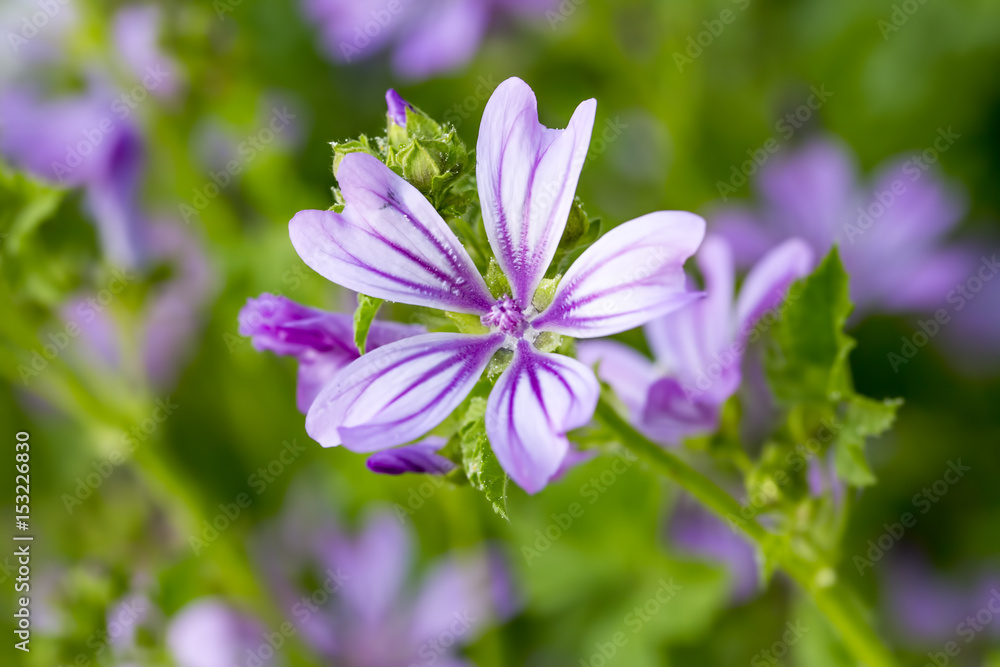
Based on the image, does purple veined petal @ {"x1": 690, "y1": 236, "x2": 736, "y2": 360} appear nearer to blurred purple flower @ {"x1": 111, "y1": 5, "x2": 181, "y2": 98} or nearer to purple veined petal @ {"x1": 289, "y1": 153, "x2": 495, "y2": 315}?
purple veined petal @ {"x1": 289, "y1": 153, "x2": 495, "y2": 315}

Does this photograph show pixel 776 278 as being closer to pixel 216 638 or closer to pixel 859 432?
pixel 859 432

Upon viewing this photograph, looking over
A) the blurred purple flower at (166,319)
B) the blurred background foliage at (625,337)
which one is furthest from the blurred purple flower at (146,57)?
the blurred purple flower at (166,319)

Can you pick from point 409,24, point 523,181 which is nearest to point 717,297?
point 523,181

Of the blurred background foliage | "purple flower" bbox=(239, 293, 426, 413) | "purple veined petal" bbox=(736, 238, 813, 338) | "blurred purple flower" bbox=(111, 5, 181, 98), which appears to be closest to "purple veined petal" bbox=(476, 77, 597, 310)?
"purple flower" bbox=(239, 293, 426, 413)

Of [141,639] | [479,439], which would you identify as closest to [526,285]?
[479,439]

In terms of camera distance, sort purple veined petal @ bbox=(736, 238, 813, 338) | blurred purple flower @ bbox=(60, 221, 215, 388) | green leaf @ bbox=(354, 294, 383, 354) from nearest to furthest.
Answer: green leaf @ bbox=(354, 294, 383, 354)
purple veined petal @ bbox=(736, 238, 813, 338)
blurred purple flower @ bbox=(60, 221, 215, 388)

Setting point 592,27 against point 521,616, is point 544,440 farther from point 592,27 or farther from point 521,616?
point 592,27

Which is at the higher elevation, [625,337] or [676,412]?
[625,337]
